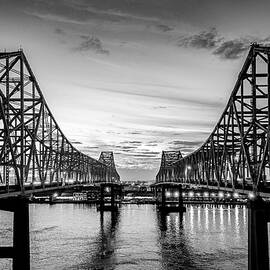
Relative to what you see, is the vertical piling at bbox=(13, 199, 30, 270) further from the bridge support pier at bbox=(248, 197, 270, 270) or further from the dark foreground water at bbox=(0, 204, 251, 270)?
the bridge support pier at bbox=(248, 197, 270, 270)

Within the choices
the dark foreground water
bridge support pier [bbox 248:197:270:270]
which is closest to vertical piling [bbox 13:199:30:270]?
the dark foreground water

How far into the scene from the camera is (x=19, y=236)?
117ft

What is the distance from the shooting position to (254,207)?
34281 mm

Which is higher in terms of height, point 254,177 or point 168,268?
point 254,177

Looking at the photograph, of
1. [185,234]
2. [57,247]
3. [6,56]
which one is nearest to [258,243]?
[6,56]

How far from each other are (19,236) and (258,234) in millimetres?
18819

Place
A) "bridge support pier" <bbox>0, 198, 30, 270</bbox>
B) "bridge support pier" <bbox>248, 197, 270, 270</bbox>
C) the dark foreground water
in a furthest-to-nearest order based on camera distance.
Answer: the dark foreground water
"bridge support pier" <bbox>0, 198, 30, 270</bbox>
"bridge support pier" <bbox>248, 197, 270, 270</bbox>

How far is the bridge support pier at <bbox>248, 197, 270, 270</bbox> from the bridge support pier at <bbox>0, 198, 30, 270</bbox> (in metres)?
17.7

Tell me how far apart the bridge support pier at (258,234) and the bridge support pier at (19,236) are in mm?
17673

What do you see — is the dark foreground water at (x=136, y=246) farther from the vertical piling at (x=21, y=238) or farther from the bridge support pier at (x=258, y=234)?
the bridge support pier at (x=258, y=234)

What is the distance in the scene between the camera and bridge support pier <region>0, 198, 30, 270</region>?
→ 34.5 metres

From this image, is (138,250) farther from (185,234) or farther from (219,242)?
(185,234)

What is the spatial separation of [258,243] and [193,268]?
1897cm

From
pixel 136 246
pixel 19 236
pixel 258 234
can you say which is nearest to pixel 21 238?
pixel 19 236
